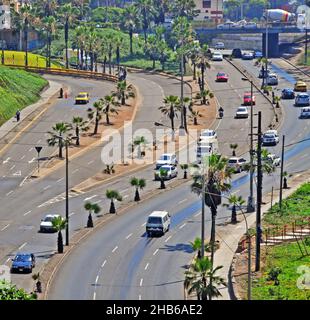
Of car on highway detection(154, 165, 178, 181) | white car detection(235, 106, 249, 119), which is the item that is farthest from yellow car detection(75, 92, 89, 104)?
car on highway detection(154, 165, 178, 181)

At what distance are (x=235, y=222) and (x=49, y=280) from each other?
20.6 meters

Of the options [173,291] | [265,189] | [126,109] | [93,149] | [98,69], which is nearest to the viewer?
[173,291]

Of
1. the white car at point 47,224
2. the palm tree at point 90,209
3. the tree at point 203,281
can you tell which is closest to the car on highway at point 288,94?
the palm tree at point 90,209

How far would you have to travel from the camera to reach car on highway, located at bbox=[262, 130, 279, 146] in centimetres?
11881

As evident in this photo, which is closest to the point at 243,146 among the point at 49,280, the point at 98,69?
the point at 49,280

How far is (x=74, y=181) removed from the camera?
346 feet

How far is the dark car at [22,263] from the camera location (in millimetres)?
75938

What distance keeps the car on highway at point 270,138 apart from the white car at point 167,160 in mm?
11878

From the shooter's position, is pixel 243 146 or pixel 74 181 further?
pixel 243 146

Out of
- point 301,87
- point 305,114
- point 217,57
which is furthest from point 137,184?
point 217,57

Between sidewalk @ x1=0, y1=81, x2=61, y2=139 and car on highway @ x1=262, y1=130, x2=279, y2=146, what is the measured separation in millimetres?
26242

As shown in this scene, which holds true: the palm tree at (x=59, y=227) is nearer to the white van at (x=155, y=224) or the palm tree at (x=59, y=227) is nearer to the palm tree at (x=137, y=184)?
the white van at (x=155, y=224)

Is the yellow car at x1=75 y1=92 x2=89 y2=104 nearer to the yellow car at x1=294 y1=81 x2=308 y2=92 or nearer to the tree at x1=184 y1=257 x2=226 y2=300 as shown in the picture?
the yellow car at x1=294 y1=81 x2=308 y2=92
